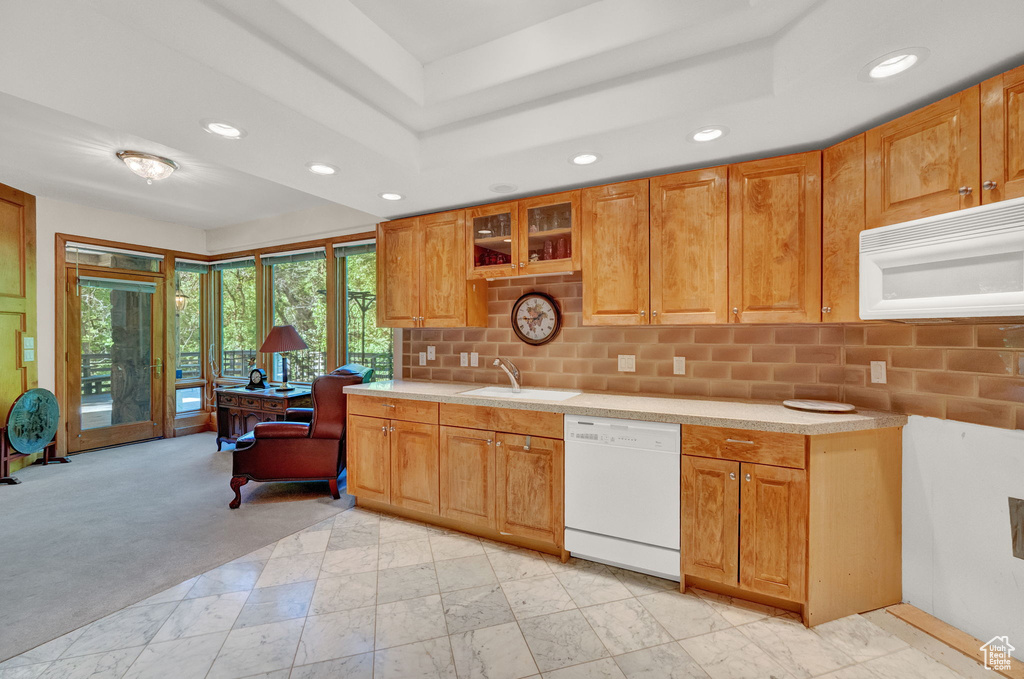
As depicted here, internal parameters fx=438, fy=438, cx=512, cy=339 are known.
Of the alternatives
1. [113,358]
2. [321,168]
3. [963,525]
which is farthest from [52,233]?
[963,525]

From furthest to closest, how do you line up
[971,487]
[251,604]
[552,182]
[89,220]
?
[89,220] < [552,182] < [251,604] < [971,487]

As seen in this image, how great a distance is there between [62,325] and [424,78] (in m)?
4.93

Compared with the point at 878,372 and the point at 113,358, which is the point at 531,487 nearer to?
the point at 878,372

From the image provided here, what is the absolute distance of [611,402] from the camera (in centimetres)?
252

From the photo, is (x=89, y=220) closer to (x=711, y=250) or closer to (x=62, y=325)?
(x=62, y=325)

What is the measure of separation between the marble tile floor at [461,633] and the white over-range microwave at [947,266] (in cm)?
138

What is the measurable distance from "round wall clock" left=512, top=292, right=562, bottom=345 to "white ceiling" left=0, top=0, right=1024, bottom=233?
866mm

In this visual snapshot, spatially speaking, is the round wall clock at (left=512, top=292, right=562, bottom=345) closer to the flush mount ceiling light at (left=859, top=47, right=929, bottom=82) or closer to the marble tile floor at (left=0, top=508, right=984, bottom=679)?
the marble tile floor at (left=0, top=508, right=984, bottom=679)

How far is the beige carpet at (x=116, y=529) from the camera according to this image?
2.11 m

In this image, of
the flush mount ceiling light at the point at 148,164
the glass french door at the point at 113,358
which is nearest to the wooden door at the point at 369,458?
the flush mount ceiling light at the point at 148,164

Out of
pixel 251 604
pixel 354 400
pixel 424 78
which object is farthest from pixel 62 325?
pixel 424 78

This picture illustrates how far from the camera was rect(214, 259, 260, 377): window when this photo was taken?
5.53 meters

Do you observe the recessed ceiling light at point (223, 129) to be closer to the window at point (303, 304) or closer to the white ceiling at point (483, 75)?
the white ceiling at point (483, 75)

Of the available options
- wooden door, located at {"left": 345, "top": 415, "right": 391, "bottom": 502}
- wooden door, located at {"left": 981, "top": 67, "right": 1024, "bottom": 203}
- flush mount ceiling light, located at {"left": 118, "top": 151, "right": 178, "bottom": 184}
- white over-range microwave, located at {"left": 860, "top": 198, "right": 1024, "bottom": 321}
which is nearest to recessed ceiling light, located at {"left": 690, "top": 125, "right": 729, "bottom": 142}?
white over-range microwave, located at {"left": 860, "top": 198, "right": 1024, "bottom": 321}
